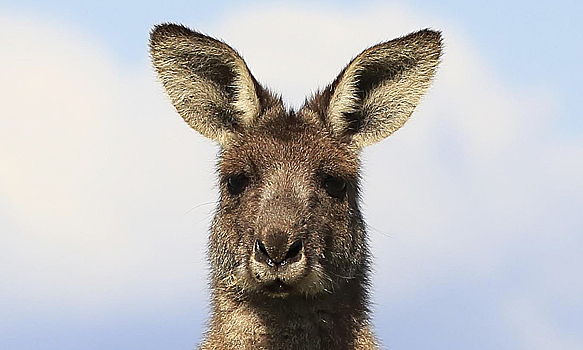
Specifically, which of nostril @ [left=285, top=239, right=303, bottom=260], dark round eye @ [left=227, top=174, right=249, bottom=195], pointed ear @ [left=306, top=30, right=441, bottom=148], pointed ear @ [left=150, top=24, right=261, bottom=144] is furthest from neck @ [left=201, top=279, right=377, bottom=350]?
pointed ear @ [left=150, top=24, right=261, bottom=144]

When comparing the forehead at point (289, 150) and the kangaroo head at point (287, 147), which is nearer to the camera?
the kangaroo head at point (287, 147)

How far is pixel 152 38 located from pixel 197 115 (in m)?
0.79

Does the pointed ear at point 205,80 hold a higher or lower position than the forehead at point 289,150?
higher

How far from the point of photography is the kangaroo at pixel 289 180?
9031 mm

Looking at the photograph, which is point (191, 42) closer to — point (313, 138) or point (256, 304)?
point (313, 138)

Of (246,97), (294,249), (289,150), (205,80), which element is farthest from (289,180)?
(205,80)

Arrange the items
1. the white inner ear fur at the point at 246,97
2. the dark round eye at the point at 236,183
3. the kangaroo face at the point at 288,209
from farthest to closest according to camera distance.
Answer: the white inner ear fur at the point at 246,97, the dark round eye at the point at 236,183, the kangaroo face at the point at 288,209

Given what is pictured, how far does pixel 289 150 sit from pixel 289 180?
36 centimetres

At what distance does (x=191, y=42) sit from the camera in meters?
10.0

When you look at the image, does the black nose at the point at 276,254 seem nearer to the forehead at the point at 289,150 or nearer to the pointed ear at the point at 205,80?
the forehead at the point at 289,150

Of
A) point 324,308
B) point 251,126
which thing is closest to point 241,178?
point 251,126

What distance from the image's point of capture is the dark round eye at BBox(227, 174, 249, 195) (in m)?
9.56

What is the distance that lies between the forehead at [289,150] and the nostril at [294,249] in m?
0.88

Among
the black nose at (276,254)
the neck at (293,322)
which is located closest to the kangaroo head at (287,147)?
the black nose at (276,254)
